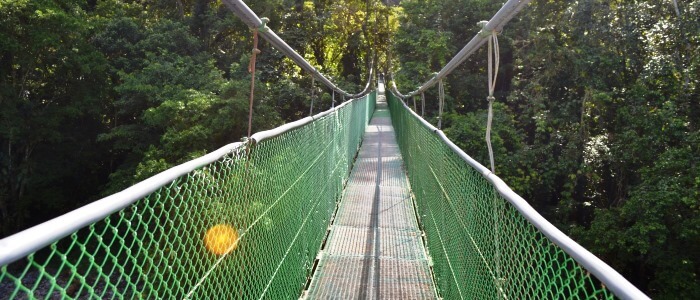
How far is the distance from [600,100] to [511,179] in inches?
84.8

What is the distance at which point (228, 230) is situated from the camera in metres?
1.67

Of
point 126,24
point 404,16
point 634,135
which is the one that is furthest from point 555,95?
point 126,24

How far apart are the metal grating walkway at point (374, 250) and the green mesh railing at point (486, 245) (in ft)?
→ 0.70

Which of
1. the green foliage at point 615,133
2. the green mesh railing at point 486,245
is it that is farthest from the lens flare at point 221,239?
the green foliage at point 615,133

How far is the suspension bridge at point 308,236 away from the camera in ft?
2.91

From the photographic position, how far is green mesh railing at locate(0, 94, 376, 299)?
865 millimetres

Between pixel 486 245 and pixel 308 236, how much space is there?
1.42 meters

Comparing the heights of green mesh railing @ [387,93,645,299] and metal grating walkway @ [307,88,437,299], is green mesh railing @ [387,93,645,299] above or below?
above

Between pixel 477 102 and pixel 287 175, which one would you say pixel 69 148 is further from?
pixel 287 175

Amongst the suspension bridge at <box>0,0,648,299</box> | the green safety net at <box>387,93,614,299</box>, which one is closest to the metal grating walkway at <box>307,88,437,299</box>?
the suspension bridge at <box>0,0,648,299</box>

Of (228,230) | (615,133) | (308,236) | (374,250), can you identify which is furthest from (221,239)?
(615,133)

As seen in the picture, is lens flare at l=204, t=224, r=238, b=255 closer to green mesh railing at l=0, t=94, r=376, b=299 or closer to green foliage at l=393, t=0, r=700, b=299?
green mesh railing at l=0, t=94, r=376, b=299

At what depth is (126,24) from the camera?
14.0 meters

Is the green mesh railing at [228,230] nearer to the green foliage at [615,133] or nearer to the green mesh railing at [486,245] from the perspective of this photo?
the green mesh railing at [486,245]
